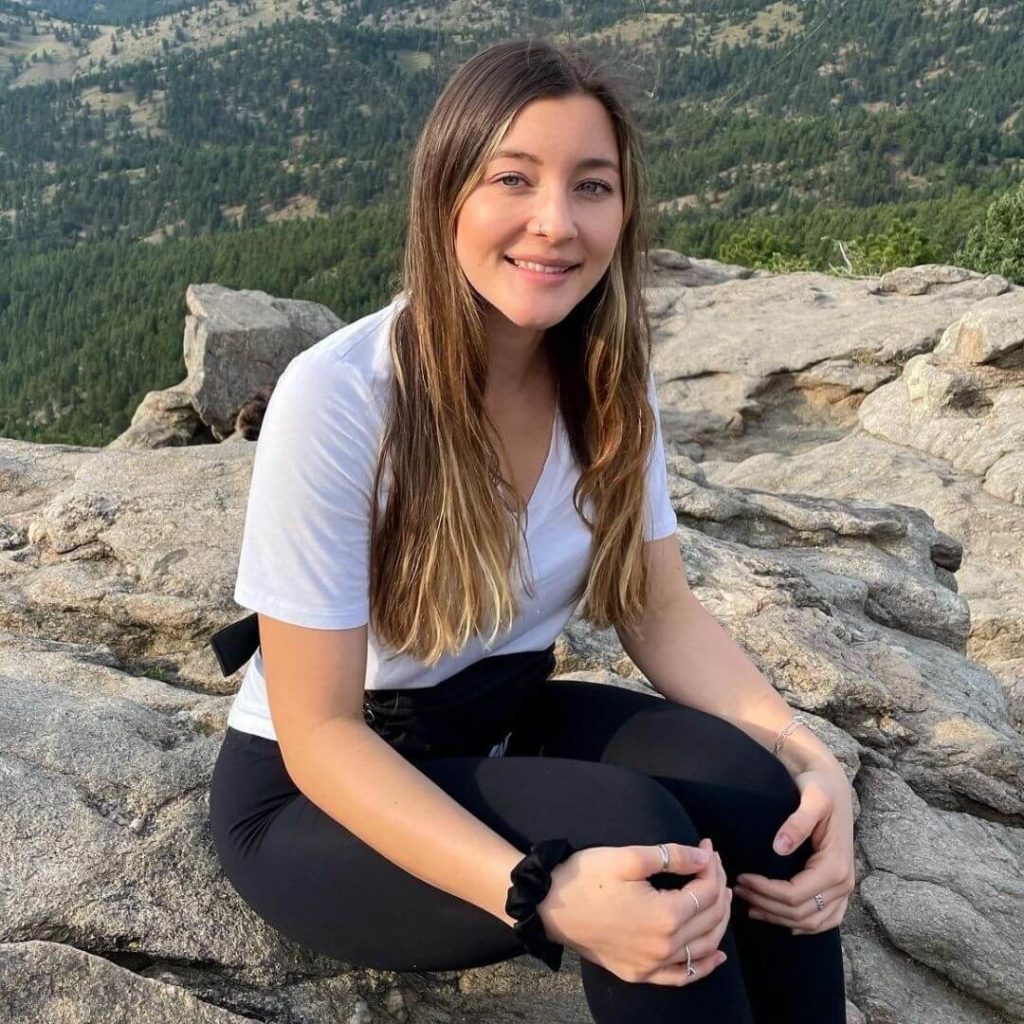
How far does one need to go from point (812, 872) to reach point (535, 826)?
26.6 inches

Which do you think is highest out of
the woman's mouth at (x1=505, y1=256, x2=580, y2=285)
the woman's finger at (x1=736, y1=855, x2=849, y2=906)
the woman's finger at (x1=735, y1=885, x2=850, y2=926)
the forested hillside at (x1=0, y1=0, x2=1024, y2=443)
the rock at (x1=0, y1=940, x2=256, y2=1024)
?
the woman's mouth at (x1=505, y1=256, x2=580, y2=285)

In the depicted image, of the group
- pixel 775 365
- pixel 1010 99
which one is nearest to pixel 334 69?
pixel 1010 99

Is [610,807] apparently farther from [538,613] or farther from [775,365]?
[775,365]

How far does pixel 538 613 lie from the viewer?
8.70 ft

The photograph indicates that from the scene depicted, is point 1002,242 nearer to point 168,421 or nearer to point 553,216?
point 168,421

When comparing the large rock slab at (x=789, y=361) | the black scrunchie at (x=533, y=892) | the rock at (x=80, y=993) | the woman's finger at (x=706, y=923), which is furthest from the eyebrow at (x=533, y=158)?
the large rock slab at (x=789, y=361)

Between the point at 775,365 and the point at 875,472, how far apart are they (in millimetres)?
5406

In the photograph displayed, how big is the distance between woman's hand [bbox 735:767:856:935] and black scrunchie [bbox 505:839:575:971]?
53 centimetres

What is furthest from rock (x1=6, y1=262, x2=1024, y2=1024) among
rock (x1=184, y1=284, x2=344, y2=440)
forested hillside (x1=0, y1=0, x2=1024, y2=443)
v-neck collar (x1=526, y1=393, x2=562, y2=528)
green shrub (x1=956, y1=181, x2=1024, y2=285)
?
green shrub (x1=956, y1=181, x2=1024, y2=285)

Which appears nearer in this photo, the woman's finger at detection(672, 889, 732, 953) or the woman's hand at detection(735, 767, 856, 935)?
the woman's finger at detection(672, 889, 732, 953)

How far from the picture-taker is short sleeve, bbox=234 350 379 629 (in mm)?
2174

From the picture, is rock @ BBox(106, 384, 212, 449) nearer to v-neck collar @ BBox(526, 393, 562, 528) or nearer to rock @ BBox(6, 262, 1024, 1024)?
rock @ BBox(6, 262, 1024, 1024)

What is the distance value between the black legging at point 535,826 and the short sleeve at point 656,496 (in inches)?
17.8

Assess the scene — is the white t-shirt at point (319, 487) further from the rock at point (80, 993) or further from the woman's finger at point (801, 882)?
the woman's finger at point (801, 882)
